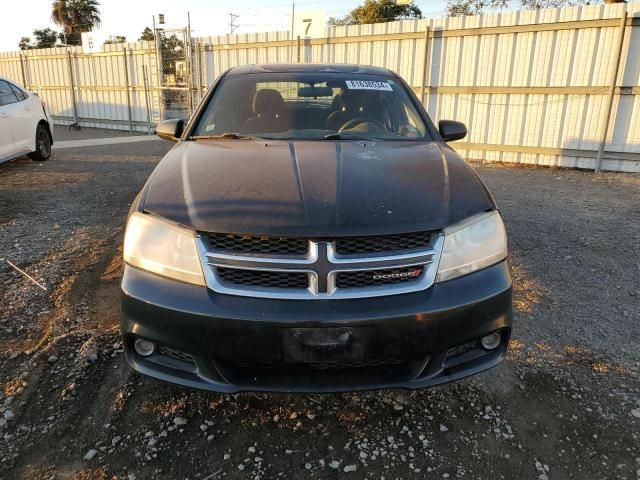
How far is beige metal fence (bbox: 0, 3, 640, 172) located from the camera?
8367 mm

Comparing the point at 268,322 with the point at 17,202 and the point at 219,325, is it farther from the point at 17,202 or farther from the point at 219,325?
the point at 17,202

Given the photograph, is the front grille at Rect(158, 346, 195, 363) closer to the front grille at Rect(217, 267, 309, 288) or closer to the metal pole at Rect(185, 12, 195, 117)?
the front grille at Rect(217, 267, 309, 288)

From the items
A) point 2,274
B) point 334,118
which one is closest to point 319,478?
point 334,118

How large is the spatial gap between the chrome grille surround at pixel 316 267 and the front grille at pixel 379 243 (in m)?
0.02

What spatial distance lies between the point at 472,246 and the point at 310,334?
0.78 m

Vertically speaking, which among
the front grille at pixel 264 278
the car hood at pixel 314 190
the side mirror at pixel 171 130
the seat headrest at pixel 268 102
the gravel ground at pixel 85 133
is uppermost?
the seat headrest at pixel 268 102

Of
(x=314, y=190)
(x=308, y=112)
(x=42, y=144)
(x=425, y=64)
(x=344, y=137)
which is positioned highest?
(x=425, y=64)

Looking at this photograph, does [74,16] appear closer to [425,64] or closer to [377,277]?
[425,64]

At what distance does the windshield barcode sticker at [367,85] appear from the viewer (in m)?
3.50

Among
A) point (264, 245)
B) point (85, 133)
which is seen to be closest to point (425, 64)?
point (264, 245)

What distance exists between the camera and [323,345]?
1845 mm

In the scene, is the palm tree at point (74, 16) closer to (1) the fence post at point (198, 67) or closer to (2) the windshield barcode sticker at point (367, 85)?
(1) the fence post at point (198, 67)

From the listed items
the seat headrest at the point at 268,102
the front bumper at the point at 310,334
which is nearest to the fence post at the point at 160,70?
the seat headrest at the point at 268,102

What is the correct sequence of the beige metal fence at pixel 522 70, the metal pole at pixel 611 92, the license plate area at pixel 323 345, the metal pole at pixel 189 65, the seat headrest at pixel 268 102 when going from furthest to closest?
1. the metal pole at pixel 189 65
2. the beige metal fence at pixel 522 70
3. the metal pole at pixel 611 92
4. the seat headrest at pixel 268 102
5. the license plate area at pixel 323 345
